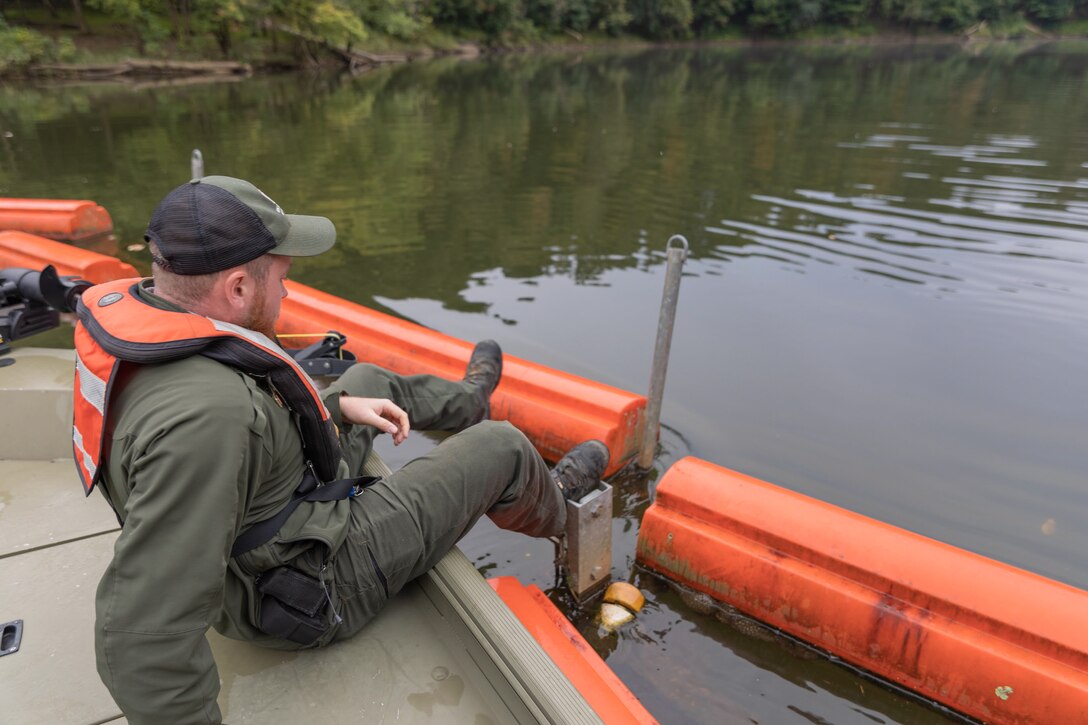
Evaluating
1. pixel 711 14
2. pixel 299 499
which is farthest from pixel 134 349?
pixel 711 14

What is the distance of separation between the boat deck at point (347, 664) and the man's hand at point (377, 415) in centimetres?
51

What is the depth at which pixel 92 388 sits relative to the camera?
1508mm

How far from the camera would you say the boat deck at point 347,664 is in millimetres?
1688

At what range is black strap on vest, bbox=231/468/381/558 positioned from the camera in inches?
66.4

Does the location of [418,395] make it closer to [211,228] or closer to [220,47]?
[211,228]

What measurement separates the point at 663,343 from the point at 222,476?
250cm

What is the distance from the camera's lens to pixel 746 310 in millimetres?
6527

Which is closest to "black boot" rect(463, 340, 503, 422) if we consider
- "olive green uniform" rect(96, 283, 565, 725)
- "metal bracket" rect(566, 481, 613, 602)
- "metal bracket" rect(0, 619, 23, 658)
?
"metal bracket" rect(566, 481, 613, 602)

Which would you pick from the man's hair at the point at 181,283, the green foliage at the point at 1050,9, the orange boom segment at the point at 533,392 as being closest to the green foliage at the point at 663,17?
the green foliage at the point at 1050,9

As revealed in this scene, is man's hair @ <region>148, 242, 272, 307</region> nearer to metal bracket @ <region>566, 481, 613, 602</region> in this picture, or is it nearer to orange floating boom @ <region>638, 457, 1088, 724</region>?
metal bracket @ <region>566, 481, 613, 602</region>

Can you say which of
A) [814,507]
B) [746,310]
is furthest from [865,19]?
[814,507]

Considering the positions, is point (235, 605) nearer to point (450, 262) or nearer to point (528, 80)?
point (450, 262)

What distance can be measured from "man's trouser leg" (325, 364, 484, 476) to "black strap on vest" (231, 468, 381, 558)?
63 cm

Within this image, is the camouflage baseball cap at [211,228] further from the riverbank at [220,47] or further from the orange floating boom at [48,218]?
the riverbank at [220,47]
